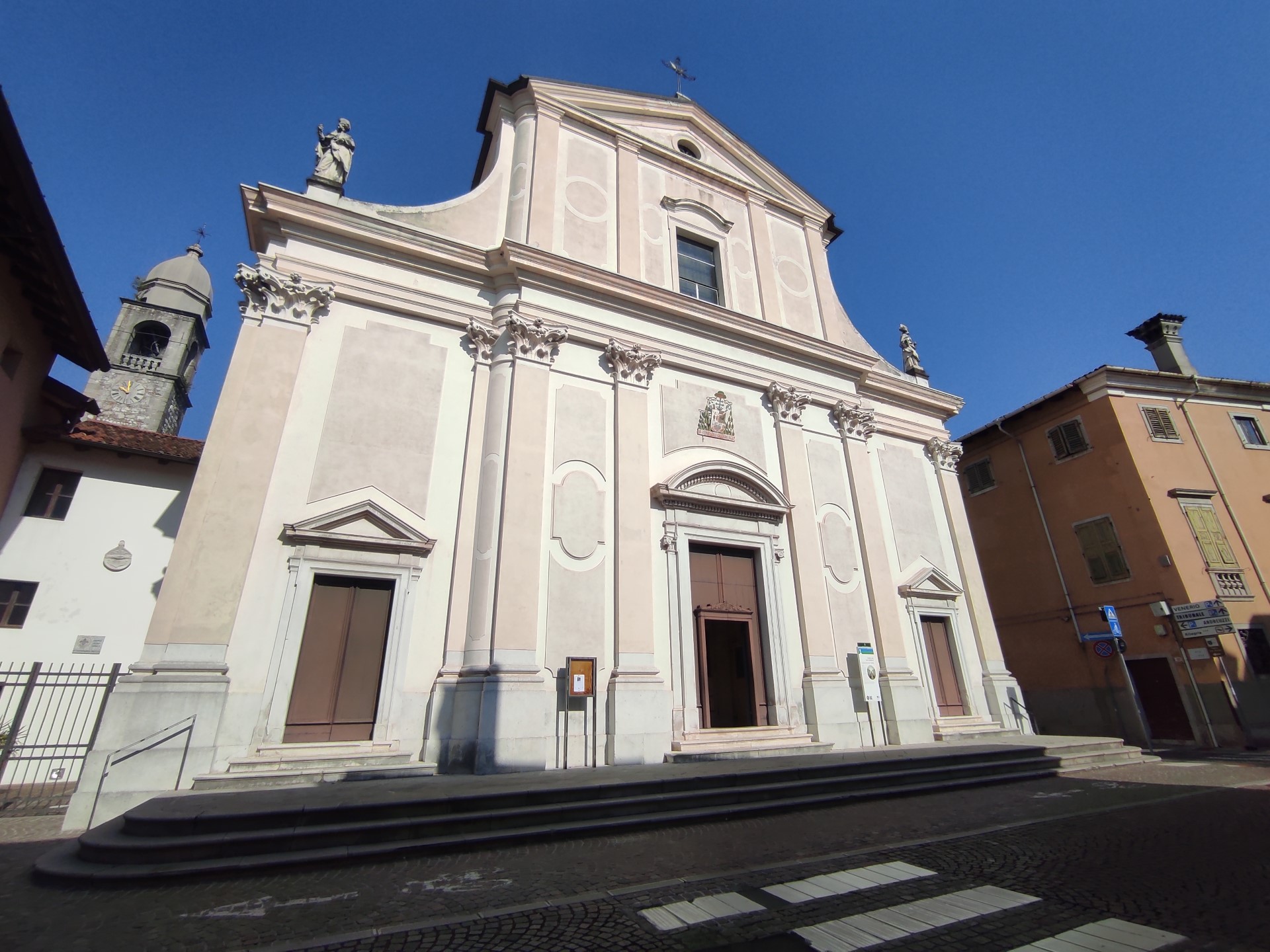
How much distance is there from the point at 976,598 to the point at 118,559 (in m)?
19.0

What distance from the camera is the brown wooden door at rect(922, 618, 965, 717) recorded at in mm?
13461

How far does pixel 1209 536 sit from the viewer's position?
53.6 feet

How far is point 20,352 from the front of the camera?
1102 centimetres

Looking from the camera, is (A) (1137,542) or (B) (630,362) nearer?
(B) (630,362)

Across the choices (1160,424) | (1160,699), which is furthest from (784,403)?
(1160,699)

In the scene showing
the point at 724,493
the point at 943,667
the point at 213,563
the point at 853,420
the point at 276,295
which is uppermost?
the point at 853,420

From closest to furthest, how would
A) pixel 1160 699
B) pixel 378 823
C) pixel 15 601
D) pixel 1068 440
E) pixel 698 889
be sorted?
1. pixel 698 889
2. pixel 378 823
3. pixel 15 601
4. pixel 1160 699
5. pixel 1068 440

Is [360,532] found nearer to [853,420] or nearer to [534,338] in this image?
[534,338]

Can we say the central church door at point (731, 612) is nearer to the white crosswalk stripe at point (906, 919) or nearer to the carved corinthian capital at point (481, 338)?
the carved corinthian capital at point (481, 338)

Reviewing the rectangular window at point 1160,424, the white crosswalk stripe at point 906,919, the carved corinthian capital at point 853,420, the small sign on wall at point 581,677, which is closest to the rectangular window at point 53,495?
the small sign on wall at point 581,677

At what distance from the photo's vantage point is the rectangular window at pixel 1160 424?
58.0ft

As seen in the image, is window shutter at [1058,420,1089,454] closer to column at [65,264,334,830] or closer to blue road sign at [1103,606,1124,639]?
blue road sign at [1103,606,1124,639]

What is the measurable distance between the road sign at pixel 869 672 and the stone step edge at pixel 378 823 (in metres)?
4.14

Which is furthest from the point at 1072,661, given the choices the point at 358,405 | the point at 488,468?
the point at 358,405
